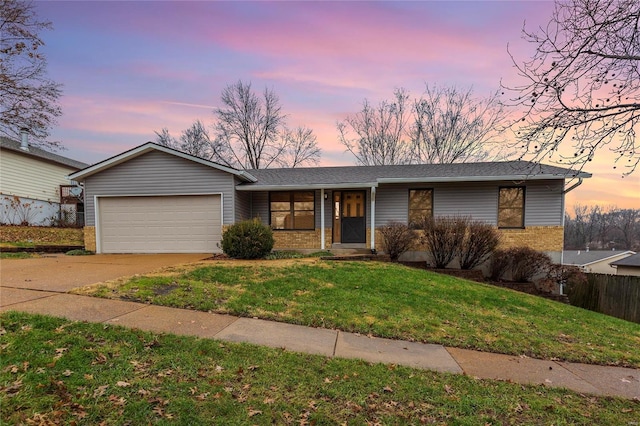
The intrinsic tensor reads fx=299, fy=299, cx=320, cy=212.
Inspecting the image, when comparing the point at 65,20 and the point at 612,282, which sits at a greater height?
the point at 65,20

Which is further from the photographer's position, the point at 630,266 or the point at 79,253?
the point at 630,266

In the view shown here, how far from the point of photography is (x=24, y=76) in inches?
482

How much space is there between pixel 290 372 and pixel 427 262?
372 inches

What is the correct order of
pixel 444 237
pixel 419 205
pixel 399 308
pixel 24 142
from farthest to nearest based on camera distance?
pixel 24 142, pixel 419 205, pixel 444 237, pixel 399 308

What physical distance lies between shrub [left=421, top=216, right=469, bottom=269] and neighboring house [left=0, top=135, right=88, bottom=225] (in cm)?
1696

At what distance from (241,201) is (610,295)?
42.5 feet

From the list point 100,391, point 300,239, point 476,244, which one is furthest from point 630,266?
point 100,391

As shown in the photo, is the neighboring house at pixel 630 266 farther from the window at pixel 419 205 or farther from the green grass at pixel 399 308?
the green grass at pixel 399 308

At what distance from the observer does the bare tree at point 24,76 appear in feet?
37.2

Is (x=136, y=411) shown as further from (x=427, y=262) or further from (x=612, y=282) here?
(x=612, y=282)

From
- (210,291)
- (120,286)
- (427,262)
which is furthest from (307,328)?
(427,262)

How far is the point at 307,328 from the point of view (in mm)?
4523

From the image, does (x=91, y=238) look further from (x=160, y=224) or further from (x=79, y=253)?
(x=160, y=224)

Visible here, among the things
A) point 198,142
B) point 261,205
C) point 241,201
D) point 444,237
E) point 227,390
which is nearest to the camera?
point 227,390
